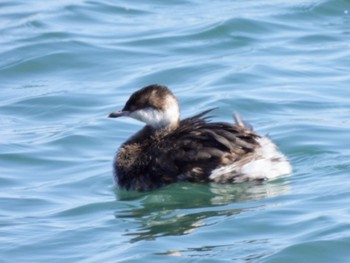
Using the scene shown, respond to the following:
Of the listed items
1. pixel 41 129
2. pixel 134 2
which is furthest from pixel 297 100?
pixel 134 2

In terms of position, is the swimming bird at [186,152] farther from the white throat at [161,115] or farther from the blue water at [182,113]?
the blue water at [182,113]

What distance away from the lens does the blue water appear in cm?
926

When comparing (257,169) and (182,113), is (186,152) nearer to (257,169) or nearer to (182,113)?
(257,169)

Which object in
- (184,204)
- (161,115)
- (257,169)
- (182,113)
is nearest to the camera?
(184,204)

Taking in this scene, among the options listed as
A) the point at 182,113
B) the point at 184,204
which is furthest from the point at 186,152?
the point at 182,113

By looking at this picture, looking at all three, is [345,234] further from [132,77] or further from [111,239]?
[132,77]

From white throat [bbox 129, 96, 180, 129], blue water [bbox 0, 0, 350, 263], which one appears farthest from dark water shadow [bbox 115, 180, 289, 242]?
white throat [bbox 129, 96, 180, 129]

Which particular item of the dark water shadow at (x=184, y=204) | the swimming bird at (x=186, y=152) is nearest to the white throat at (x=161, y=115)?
the swimming bird at (x=186, y=152)

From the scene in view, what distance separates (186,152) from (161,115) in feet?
1.82

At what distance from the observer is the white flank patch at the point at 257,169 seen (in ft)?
34.2

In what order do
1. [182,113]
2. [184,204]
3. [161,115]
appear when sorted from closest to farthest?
[184,204]
[161,115]
[182,113]

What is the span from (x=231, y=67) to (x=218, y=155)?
176 inches

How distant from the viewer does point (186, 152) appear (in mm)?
10531

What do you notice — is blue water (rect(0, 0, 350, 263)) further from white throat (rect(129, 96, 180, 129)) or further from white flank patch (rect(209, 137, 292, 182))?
white throat (rect(129, 96, 180, 129))
